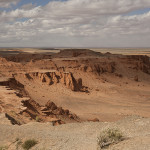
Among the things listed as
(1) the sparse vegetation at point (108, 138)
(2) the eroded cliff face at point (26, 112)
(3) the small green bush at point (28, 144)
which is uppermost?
(1) the sparse vegetation at point (108, 138)

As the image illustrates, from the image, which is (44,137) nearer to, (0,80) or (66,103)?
(0,80)

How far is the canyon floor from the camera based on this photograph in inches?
339

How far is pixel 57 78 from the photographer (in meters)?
29.4

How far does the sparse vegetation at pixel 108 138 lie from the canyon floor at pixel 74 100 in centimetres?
27

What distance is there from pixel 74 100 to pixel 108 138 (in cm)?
1821

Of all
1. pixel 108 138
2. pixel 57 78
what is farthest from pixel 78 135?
pixel 57 78

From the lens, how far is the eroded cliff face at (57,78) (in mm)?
28383

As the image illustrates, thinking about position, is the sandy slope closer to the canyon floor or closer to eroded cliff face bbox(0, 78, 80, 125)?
the canyon floor

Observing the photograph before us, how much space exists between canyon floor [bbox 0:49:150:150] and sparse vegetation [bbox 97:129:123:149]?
270 millimetres

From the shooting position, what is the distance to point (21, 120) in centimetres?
1237

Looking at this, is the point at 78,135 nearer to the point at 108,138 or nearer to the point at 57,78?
the point at 108,138

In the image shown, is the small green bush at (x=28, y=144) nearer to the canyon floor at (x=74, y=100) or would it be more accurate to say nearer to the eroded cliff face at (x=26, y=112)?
the canyon floor at (x=74, y=100)

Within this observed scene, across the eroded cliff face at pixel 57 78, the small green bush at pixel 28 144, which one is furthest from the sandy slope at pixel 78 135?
the eroded cliff face at pixel 57 78

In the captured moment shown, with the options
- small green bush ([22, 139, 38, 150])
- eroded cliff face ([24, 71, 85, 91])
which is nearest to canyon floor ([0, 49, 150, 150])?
eroded cliff face ([24, 71, 85, 91])
